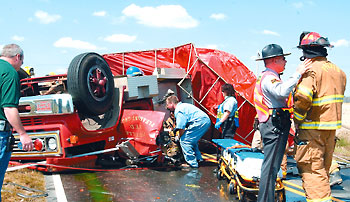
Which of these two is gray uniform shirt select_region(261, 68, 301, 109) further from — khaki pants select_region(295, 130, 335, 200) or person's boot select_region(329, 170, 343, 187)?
person's boot select_region(329, 170, 343, 187)

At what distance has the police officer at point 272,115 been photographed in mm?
3664

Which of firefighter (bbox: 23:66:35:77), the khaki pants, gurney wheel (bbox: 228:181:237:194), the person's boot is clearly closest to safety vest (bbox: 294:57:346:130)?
the khaki pants

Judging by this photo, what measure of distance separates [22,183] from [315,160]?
403 cm

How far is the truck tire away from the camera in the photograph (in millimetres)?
5703

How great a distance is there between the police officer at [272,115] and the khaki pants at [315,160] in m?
0.22

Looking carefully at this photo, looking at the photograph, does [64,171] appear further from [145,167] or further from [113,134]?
[145,167]

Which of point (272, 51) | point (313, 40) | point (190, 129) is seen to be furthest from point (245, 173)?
point (190, 129)

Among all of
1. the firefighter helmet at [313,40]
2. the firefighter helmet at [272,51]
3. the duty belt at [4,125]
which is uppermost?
the firefighter helmet at [313,40]

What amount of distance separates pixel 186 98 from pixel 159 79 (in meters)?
0.98

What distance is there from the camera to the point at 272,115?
3686 mm

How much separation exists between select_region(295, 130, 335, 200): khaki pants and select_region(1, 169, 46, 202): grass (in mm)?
3185

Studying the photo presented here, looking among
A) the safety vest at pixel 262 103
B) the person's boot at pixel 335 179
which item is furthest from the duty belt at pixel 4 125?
the person's boot at pixel 335 179

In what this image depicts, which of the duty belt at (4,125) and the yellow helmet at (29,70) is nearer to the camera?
the duty belt at (4,125)

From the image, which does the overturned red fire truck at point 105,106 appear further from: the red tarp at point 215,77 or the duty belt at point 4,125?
the duty belt at point 4,125
